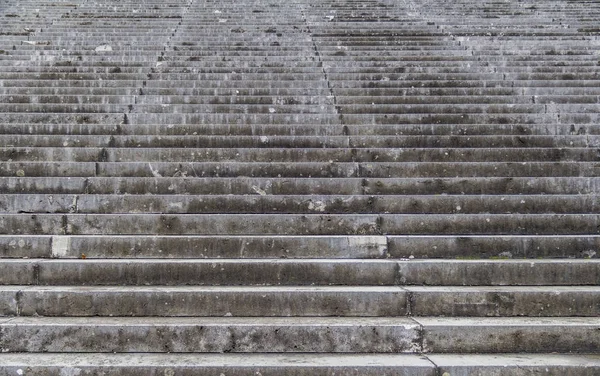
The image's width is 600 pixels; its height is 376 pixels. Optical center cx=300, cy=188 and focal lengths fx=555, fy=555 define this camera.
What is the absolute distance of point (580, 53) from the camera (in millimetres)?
8875

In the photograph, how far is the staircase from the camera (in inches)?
142

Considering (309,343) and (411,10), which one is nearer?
(309,343)

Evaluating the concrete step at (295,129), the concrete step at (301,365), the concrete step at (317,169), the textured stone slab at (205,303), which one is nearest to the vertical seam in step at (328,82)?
the concrete step at (295,129)

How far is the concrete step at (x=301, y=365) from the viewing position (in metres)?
3.31

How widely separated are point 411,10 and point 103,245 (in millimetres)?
9241

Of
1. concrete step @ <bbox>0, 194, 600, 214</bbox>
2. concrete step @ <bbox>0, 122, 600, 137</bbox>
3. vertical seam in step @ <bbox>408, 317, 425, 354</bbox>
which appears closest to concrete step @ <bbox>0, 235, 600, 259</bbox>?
concrete step @ <bbox>0, 194, 600, 214</bbox>

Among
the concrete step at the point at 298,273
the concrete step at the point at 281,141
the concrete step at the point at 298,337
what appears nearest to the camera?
Result: the concrete step at the point at 298,337

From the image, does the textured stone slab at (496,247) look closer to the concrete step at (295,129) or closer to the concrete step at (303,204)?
the concrete step at (303,204)

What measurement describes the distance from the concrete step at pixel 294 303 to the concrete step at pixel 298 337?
26 cm

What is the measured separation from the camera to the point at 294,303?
391 cm

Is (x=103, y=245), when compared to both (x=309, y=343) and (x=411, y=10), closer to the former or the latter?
(x=309, y=343)

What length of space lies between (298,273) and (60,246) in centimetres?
197

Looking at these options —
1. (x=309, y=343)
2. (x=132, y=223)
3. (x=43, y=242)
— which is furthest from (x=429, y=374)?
(x=43, y=242)

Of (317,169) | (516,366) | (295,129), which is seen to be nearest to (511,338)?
(516,366)
